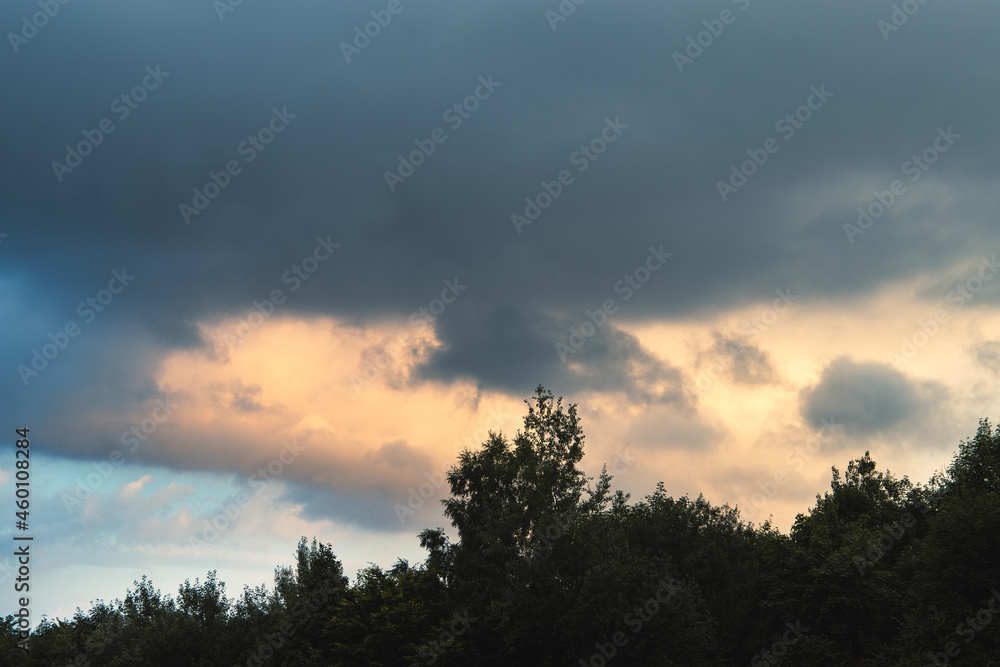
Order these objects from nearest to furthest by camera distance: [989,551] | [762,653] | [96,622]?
[989,551] → [762,653] → [96,622]

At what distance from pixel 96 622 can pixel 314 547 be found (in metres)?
24.1

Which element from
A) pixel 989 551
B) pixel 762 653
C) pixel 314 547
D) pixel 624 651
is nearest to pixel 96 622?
pixel 314 547

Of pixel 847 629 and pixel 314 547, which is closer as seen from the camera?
pixel 847 629

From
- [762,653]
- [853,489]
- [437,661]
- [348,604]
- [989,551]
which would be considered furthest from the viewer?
[853,489]

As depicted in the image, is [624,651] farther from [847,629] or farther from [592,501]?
[847,629]

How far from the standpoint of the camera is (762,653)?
6562 centimetres

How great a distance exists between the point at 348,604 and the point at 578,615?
26242 mm

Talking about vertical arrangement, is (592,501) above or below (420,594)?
above

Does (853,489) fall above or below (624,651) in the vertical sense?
above

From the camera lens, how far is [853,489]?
9925 centimetres

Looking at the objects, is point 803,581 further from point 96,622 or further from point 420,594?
point 96,622

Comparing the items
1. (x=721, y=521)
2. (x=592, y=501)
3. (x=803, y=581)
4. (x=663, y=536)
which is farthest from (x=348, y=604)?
(x=803, y=581)

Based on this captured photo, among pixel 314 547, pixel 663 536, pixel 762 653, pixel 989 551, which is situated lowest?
pixel 762 653

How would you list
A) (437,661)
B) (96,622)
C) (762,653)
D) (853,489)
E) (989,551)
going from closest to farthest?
(989,551)
(437,661)
(762,653)
(96,622)
(853,489)
